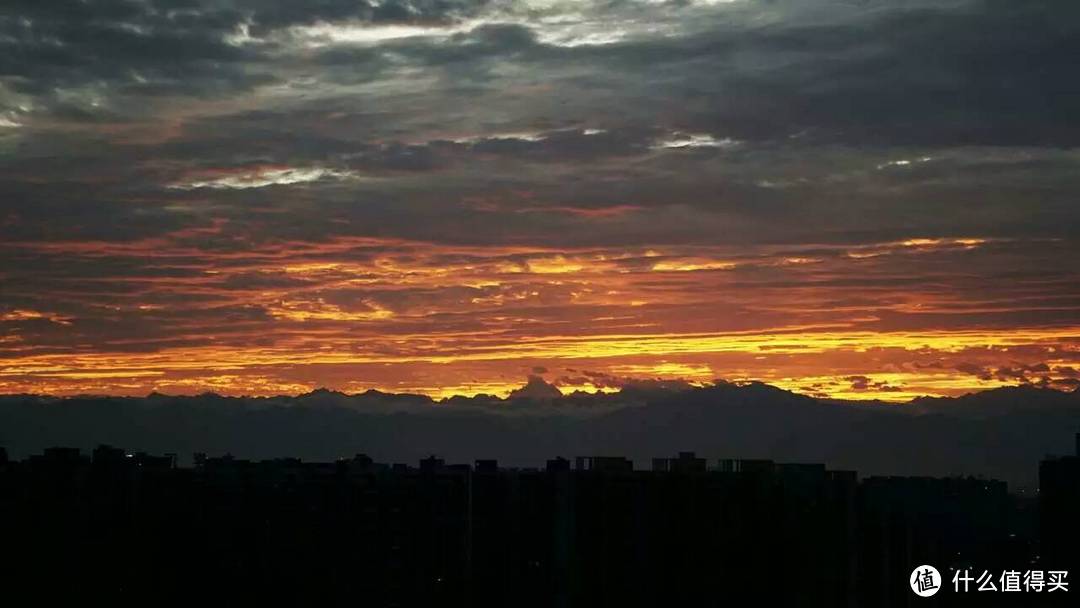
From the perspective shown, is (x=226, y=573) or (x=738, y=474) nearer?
(x=226, y=573)

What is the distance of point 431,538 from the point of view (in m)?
64.6

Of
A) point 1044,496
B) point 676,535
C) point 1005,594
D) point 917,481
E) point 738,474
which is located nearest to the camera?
point 676,535

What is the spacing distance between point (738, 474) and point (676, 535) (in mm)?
6092

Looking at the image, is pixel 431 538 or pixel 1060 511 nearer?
pixel 431 538

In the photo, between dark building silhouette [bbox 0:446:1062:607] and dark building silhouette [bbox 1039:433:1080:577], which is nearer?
dark building silhouette [bbox 0:446:1062:607]

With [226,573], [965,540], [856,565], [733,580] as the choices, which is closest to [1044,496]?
[965,540]

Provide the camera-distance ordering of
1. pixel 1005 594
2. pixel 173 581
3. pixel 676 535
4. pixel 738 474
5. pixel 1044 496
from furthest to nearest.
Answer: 1. pixel 1044 496
2. pixel 1005 594
3. pixel 738 474
4. pixel 676 535
5. pixel 173 581

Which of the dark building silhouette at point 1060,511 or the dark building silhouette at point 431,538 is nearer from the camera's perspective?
the dark building silhouette at point 431,538

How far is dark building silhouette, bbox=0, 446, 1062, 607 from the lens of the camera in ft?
202

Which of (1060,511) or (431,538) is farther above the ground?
(1060,511)

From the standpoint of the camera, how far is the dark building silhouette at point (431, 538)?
61438mm

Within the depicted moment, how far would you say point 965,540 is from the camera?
103000mm

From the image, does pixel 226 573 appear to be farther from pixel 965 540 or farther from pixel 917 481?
pixel 917 481

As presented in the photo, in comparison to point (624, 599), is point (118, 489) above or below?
above
